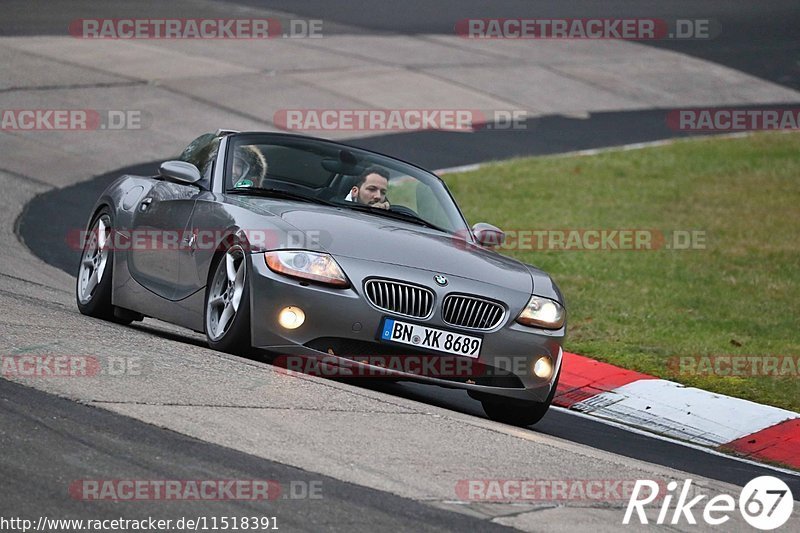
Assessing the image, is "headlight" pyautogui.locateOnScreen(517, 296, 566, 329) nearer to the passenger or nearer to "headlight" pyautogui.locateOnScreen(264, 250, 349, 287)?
"headlight" pyautogui.locateOnScreen(264, 250, 349, 287)

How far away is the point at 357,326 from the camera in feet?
25.2

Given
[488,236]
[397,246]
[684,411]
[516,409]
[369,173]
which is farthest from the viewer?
[684,411]

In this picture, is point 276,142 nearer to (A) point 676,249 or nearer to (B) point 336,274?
(B) point 336,274

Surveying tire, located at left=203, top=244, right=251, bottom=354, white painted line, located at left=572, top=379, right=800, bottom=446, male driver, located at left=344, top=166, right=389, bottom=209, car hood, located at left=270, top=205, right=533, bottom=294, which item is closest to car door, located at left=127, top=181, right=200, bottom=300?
tire, located at left=203, top=244, right=251, bottom=354

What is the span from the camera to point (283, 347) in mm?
7809

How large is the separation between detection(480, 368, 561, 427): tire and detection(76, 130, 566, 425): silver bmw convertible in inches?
0.4

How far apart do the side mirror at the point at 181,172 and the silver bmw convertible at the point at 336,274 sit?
0.5 inches

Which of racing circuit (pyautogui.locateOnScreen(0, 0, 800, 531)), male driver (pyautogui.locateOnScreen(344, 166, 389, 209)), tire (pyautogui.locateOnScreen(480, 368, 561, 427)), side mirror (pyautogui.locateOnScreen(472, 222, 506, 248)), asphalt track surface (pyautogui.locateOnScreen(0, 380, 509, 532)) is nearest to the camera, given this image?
asphalt track surface (pyautogui.locateOnScreen(0, 380, 509, 532))

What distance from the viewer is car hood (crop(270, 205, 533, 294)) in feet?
26.0

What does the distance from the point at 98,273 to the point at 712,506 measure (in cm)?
498

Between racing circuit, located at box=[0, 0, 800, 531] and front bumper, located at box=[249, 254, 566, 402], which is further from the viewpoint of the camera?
front bumper, located at box=[249, 254, 566, 402]

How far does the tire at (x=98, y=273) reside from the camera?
9789 millimetres

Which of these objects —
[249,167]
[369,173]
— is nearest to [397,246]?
[369,173]

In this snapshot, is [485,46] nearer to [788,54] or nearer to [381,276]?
[788,54]
